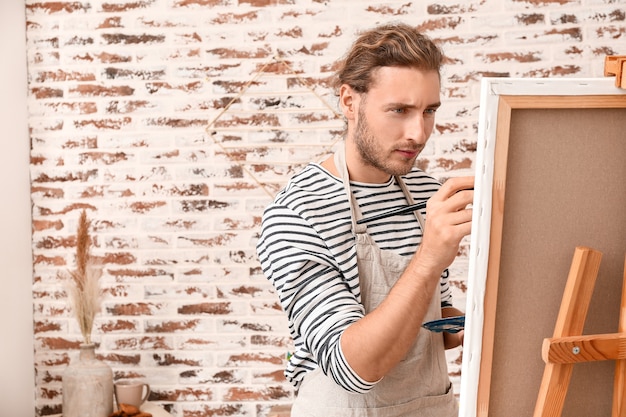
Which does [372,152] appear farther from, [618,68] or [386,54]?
[618,68]

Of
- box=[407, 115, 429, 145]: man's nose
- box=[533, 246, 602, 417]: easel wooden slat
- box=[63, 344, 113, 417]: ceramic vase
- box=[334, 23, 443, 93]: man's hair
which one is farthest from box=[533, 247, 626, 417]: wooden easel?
box=[63, 344, 113, 417]: ceramic vase

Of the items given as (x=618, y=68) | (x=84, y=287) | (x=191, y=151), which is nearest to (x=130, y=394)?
(x=84, y=287)

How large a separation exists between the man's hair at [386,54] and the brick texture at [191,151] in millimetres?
1304

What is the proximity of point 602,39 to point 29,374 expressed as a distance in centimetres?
255

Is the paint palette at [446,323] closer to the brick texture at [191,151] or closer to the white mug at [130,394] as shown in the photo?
the brick texture at [191,151]

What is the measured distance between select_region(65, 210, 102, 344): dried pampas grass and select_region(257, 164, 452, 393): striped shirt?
1.44m

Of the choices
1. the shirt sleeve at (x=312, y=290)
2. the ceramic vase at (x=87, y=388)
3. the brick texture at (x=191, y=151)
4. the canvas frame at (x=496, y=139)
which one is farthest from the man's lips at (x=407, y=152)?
the ceramic vase at (x=87, y=388)

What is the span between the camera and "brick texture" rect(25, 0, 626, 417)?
287 cm

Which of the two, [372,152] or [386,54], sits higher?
[386,54]

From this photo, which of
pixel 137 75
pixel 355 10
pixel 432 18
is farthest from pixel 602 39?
pixel 137 75

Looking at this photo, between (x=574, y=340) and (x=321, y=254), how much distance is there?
0.52m

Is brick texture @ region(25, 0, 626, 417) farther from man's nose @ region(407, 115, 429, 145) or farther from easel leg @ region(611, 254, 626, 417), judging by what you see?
easel leg @ region(611, 254, 626, 417)

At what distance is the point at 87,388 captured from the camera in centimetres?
271

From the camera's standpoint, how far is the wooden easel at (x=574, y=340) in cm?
99
